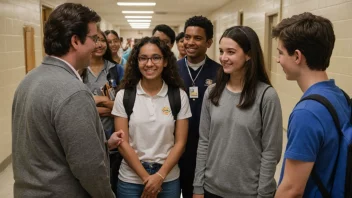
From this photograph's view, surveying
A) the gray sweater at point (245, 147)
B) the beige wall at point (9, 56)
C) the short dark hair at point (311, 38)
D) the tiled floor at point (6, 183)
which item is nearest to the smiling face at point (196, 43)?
the gray sweater at point (245, 147)

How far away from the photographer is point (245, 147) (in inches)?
62.2

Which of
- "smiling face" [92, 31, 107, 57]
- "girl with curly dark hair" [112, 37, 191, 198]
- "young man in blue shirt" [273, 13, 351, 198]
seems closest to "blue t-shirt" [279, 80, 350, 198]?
"young man in blue shirt" [273, 13, 351, 198]

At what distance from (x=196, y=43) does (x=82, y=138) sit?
4.24 ft

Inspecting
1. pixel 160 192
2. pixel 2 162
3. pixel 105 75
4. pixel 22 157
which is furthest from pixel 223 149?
pixel 2 162

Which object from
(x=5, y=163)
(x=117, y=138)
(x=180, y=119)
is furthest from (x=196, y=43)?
(x=5, y=163)

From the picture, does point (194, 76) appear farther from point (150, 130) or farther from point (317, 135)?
point (317, 135)

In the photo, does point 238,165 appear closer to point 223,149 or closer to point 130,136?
point 223,149

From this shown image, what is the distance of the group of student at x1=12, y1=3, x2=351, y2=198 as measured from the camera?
45.9 inches

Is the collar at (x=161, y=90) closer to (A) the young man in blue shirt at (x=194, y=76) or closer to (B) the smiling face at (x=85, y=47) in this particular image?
(A) the young man in blue shirt at (x=194, y=76)

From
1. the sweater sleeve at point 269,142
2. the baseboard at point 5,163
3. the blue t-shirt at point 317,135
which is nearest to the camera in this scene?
the blue t-shirt at point 317,135

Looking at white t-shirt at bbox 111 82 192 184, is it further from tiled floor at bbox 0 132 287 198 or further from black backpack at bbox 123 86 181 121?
tiled floor at bbox 0 132 287 198

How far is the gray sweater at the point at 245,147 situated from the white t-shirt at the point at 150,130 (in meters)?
0.30

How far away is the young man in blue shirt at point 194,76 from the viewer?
2113mm

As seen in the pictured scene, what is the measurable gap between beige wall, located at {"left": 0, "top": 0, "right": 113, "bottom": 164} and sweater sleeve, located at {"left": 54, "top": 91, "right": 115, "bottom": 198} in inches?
130
